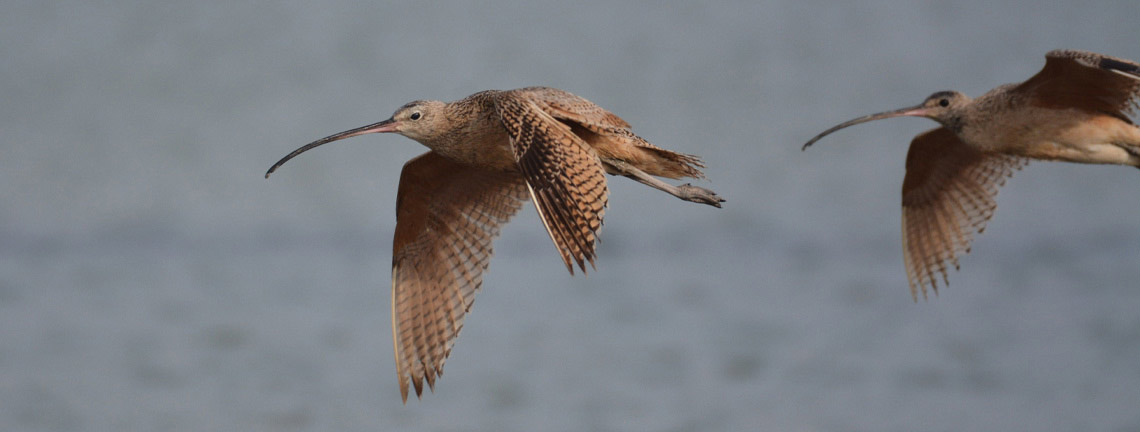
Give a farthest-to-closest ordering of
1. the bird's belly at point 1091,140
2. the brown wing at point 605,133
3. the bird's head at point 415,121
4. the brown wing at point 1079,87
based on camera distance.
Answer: the bird's belly at point 1091,140, the brown wing at point 1079,87, the bird's head at point 415,121, the brown wing at point 605,133

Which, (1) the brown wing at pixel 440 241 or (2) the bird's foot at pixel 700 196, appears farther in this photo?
(1) the brown wing at pixel 440 241

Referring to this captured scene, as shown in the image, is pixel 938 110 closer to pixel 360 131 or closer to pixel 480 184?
pixel 480 184

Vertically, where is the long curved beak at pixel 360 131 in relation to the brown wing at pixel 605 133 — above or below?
above

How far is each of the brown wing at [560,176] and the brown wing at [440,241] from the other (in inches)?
75.2

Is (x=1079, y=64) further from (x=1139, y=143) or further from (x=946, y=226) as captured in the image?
(x=946, y=226)

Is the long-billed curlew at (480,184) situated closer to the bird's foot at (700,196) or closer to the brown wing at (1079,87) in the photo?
the bird's foot at (700,196)

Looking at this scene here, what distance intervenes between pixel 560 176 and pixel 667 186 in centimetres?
151

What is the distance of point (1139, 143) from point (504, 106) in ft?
14.3

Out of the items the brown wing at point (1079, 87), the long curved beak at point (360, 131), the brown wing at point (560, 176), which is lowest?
the brown wing at point (560, 176)

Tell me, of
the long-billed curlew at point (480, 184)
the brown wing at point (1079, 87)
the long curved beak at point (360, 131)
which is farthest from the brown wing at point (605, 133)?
the brown wing at point (1079, 87)

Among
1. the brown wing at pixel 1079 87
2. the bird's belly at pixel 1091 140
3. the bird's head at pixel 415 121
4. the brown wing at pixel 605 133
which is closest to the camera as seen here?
the brown wing at pixel 605 133

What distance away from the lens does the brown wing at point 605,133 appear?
8688mm

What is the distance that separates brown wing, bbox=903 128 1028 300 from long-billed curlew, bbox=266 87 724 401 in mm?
2598

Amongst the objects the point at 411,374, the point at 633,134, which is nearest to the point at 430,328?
the point at 411,374
